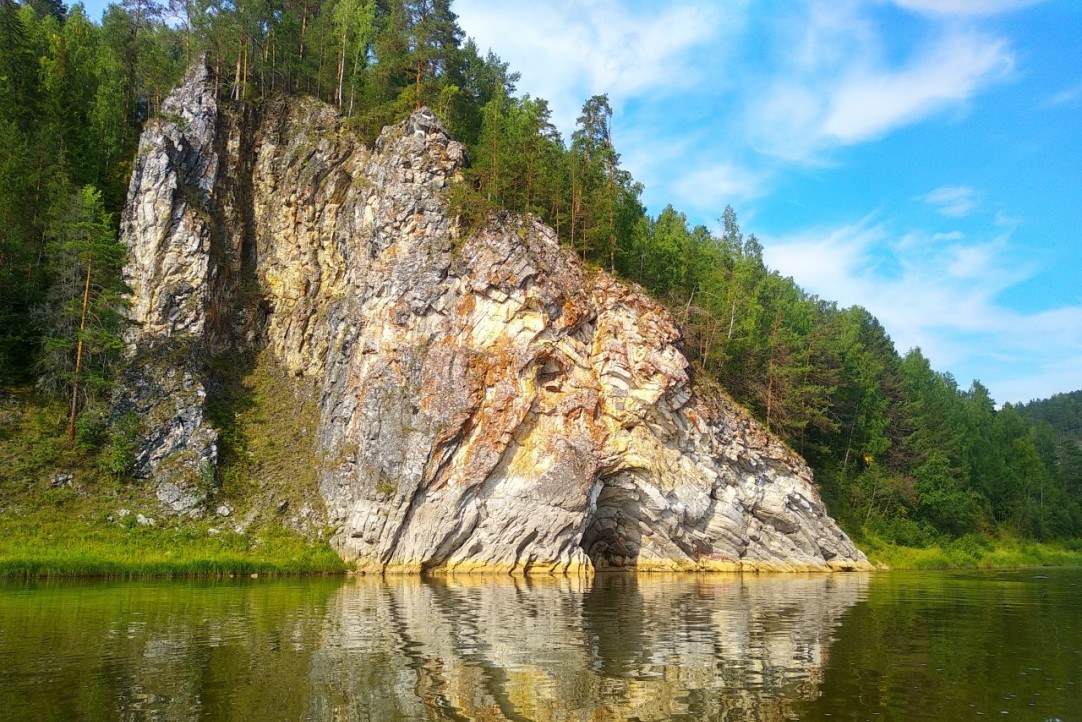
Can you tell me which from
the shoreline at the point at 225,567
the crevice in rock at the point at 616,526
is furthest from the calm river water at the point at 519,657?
the crevice in rock at the point at 616,526

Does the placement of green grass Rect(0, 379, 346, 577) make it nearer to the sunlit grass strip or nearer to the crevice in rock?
the sunlit grass strip

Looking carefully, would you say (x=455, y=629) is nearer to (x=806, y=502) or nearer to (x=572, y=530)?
(x=572, y=530)

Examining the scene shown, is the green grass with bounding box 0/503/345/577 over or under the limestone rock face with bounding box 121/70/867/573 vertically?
under

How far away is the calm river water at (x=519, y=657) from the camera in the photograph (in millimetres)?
9672

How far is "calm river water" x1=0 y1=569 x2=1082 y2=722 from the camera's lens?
381 inches

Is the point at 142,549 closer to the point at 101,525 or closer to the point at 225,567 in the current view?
the point at 101,525

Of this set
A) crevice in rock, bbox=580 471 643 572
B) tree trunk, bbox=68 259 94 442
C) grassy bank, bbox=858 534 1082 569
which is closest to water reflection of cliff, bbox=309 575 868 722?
crevice in rock, bbox=580 471 643 572

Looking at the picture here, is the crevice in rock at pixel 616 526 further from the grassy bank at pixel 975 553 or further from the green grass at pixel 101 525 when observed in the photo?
the grassy bank at pixel 975 553

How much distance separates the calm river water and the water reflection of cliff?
57 millimetres

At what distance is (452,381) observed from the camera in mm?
36188

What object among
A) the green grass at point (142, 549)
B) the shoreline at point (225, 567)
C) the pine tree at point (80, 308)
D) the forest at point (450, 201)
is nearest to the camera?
the shoreline at point (225, 567)

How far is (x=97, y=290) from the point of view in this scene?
37438 mm

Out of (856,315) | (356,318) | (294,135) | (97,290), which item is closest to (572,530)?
(356,318)

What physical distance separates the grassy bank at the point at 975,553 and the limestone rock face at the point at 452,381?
7583 millimetres
